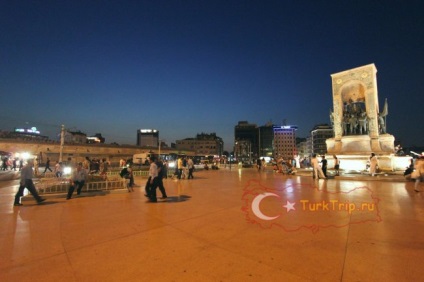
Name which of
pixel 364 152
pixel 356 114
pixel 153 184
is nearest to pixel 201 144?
pixel 356 114

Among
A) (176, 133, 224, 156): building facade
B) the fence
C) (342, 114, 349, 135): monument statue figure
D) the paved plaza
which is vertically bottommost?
the paved plaza

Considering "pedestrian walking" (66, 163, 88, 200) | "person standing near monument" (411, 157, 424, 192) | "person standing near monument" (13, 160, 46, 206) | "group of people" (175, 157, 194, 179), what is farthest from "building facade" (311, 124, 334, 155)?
"person standing near monument" (13, 160, 46, 206)

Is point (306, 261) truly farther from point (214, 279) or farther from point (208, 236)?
point (208, 236)

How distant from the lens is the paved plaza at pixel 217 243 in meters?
3.15

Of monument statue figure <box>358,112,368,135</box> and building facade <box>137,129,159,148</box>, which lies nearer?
monument statue figure <box>358,112,368,135</box>

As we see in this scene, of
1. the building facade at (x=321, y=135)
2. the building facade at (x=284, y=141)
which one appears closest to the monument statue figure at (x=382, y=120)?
the building facade at (x=321, y=135)

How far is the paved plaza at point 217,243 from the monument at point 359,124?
15.4m

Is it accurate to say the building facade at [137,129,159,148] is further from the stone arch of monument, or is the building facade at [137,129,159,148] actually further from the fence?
the fence

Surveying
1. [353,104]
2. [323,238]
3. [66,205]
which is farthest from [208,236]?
[353,104]

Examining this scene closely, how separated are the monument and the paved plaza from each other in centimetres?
1541

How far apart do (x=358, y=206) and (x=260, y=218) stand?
3.56 metres

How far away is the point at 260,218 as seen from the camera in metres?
5.93

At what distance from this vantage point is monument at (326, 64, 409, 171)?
20547 mm

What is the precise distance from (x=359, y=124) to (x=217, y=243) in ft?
76.1
